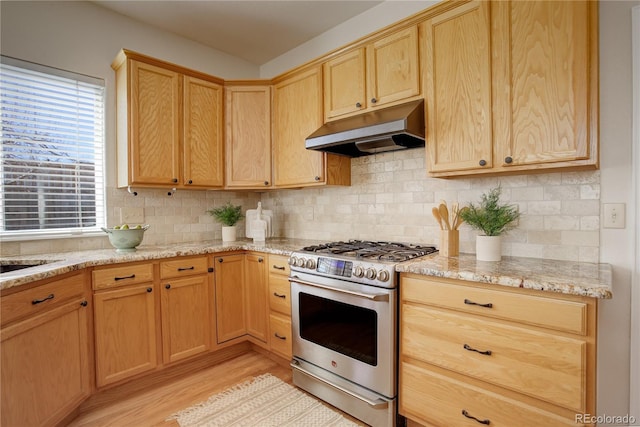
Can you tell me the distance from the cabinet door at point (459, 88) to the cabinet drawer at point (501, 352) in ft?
2.88

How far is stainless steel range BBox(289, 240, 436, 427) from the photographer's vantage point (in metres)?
1.74

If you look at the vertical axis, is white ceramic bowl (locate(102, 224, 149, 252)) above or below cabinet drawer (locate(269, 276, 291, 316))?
above

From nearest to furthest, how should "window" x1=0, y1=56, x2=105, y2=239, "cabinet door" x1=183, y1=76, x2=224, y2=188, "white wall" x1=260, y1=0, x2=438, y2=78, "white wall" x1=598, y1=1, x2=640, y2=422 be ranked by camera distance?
"white wall" x1=598, y1=1, x2=640, y2=422 → "window" x1=0, y1=56, x2=105, y2=239 → "white wall" x1=260, y1=0, x2=438, y2=78 → "cabinet door" x1=183, y1=76, x2=224, y2=188

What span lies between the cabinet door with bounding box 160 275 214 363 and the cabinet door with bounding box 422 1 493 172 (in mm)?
1942

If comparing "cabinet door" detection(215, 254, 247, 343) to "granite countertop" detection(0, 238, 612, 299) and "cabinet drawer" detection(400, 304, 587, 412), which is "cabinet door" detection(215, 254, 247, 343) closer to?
"granite countertop" detection(0, 238, 612, 299)

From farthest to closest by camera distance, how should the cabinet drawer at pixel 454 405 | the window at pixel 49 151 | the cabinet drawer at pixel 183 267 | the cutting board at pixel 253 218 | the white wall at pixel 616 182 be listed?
the cutting board at pixel 253 218 → the cabinet drawer at pixel 183 267 → the window at pixel 49 151 → the white wall at pixel 616 182 → the cabinet drawer at pixel 454 405

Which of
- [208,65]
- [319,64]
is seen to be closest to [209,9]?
[208,65]

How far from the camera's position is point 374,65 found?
7.39 feet

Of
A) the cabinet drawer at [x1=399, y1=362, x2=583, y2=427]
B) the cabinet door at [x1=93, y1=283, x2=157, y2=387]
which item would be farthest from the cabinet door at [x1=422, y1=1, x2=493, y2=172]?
the cabinet door at [x1=93, y1=283, x2=157, y2=387]

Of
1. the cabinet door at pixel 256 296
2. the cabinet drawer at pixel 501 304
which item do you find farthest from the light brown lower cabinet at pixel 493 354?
the cabinet door at pixel 256 296

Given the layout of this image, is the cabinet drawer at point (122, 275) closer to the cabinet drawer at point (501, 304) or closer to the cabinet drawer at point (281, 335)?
the cabinet drawer at point (281, 335)

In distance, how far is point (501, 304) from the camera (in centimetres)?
140

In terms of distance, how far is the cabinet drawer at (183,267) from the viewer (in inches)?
91.6

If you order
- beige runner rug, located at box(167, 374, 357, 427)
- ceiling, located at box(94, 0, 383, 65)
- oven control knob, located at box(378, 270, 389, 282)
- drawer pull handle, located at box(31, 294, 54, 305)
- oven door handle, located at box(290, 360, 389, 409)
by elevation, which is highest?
ceiling, located at box(94, 0, 383, 65)
